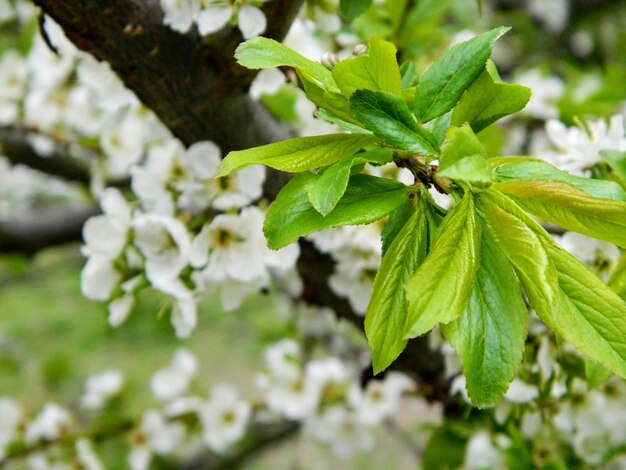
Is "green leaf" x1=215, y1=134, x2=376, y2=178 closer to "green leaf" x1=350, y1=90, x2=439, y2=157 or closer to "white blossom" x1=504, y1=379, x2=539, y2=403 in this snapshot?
"green leaf" x1=350, y1=90, x2=439, y2=157

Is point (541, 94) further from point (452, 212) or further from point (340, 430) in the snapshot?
point (452, 212)

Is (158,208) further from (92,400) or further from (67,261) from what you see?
(67,261)

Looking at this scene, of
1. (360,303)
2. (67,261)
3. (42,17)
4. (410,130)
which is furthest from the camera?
(67,261)

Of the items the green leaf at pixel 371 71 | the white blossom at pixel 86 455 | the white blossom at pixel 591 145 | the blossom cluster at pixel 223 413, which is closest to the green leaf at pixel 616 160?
the white blossom at pixel 591 145

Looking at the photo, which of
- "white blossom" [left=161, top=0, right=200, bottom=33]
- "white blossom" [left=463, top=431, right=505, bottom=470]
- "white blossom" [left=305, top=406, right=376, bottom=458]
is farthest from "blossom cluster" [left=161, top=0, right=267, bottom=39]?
"white blossom" [left=305, top=406, right=376, bottom=458]

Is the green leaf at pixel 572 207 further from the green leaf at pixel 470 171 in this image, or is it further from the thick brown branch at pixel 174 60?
the thick brown branch at pixel 174 60

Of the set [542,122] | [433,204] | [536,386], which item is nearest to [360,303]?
[536,386]

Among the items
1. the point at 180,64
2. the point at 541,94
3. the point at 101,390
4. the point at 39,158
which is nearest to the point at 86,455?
the point at 101,390

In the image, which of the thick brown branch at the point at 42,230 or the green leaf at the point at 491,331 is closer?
the green leaf at the point at 491,331
